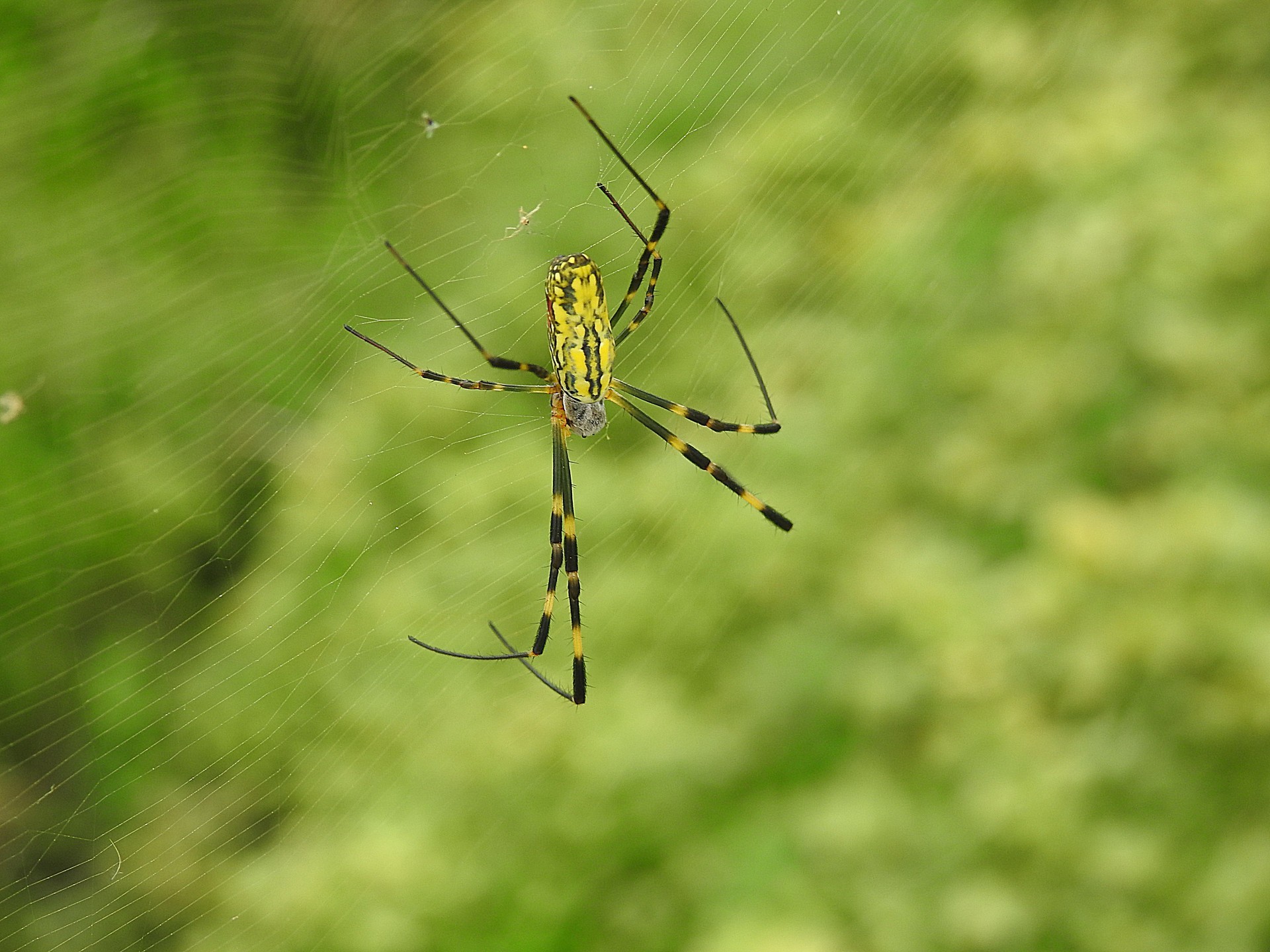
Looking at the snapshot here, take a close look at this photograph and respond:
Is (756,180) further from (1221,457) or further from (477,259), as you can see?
(1221,457)

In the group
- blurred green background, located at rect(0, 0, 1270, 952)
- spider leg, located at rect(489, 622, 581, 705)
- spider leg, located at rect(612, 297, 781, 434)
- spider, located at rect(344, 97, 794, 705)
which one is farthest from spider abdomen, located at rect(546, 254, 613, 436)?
spider leg, located at rect(489, 622, 581, 705)

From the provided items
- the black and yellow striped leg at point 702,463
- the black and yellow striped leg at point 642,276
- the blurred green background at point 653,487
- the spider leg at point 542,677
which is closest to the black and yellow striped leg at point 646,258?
the black and yellow striped leg at point 642,276

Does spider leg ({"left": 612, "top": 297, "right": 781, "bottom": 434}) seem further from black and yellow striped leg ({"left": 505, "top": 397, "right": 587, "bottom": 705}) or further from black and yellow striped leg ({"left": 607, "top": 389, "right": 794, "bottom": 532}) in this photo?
black and yellow striped leg ({"left": 505, "top": 397, "right": 587, "bottom": 705})

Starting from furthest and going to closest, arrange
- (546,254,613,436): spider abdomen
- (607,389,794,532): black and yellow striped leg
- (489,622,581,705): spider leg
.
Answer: (607,389,794,532): black and yellow striped leg, (489,622,581,705): spider leg, (546,254,613,436): spider abdomen

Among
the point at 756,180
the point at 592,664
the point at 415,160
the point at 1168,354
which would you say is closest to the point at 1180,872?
the point at 1168,354

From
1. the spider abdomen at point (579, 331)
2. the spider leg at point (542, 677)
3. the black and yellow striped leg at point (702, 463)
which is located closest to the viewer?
the spider abdomen at point (579, 331)

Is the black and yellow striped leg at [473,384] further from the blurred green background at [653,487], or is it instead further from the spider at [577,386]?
the blurred green background at [653,487]
